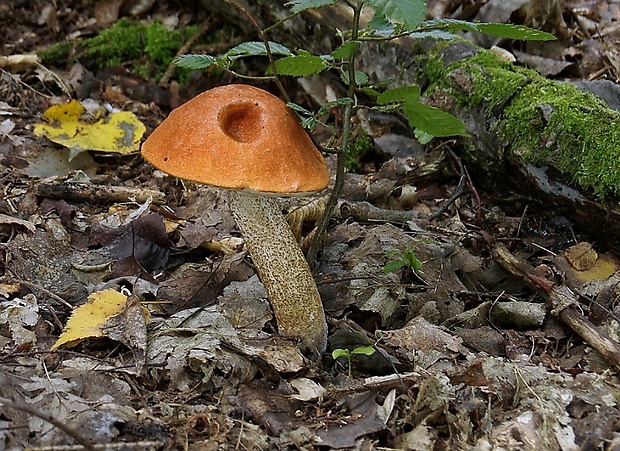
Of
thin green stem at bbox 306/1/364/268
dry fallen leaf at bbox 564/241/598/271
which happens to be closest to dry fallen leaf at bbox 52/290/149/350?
thin green stem at bbox 306/1/364/268

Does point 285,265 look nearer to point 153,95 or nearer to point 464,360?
point 464,360

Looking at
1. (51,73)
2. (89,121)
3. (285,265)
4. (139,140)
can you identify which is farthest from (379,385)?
(51,73)

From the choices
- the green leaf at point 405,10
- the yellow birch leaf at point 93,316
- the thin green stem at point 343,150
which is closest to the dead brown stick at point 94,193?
the yellow birch leaf at point 93,316

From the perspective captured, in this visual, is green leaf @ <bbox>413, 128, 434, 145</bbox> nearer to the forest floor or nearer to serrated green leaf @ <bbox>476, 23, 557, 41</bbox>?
the forest floor

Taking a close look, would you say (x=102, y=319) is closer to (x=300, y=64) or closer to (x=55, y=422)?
(x=55, y=422)

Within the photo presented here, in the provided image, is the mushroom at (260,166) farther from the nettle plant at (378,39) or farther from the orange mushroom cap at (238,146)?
the nettle plant at (378,39)

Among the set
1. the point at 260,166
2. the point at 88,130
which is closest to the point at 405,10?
the point at 260,166
